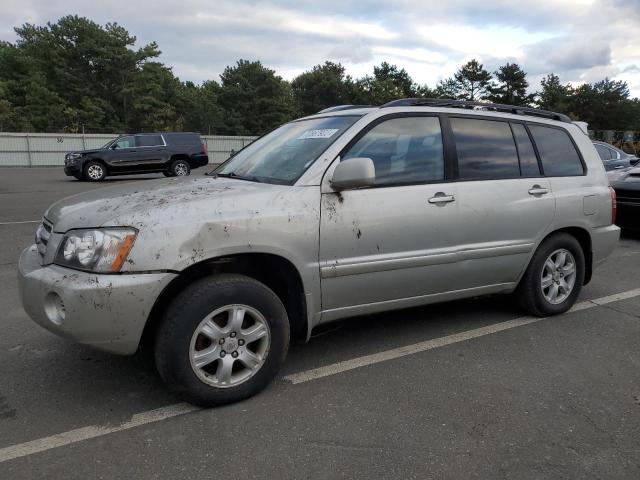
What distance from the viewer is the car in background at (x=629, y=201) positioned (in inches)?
319

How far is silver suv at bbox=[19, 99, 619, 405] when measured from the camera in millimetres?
2711

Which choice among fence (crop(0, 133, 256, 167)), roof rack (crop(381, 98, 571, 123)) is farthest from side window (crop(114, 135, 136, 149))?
roof rack (crop(381, 98, 571, 123))

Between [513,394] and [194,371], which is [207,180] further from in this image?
[513,394]

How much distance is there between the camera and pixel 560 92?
71.8 meters

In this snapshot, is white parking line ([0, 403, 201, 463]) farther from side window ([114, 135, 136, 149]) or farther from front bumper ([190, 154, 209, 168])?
front bumper ([190, 154, 209, 168])

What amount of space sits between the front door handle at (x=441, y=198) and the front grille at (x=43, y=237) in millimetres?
2376

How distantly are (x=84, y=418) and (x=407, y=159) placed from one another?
2.51 metres

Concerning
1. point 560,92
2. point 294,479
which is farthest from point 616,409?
point 560,92

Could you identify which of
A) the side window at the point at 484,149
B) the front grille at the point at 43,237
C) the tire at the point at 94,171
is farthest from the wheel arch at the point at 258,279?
the tire at the point at 94,171

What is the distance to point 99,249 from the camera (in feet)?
8.75

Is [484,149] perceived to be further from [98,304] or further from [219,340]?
[98,304]

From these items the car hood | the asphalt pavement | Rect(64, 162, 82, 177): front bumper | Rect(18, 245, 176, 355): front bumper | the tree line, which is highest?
the tree line

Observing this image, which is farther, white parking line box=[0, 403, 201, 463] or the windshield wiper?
the windshield wiper

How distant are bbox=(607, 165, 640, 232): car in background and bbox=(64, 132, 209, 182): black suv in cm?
1485
